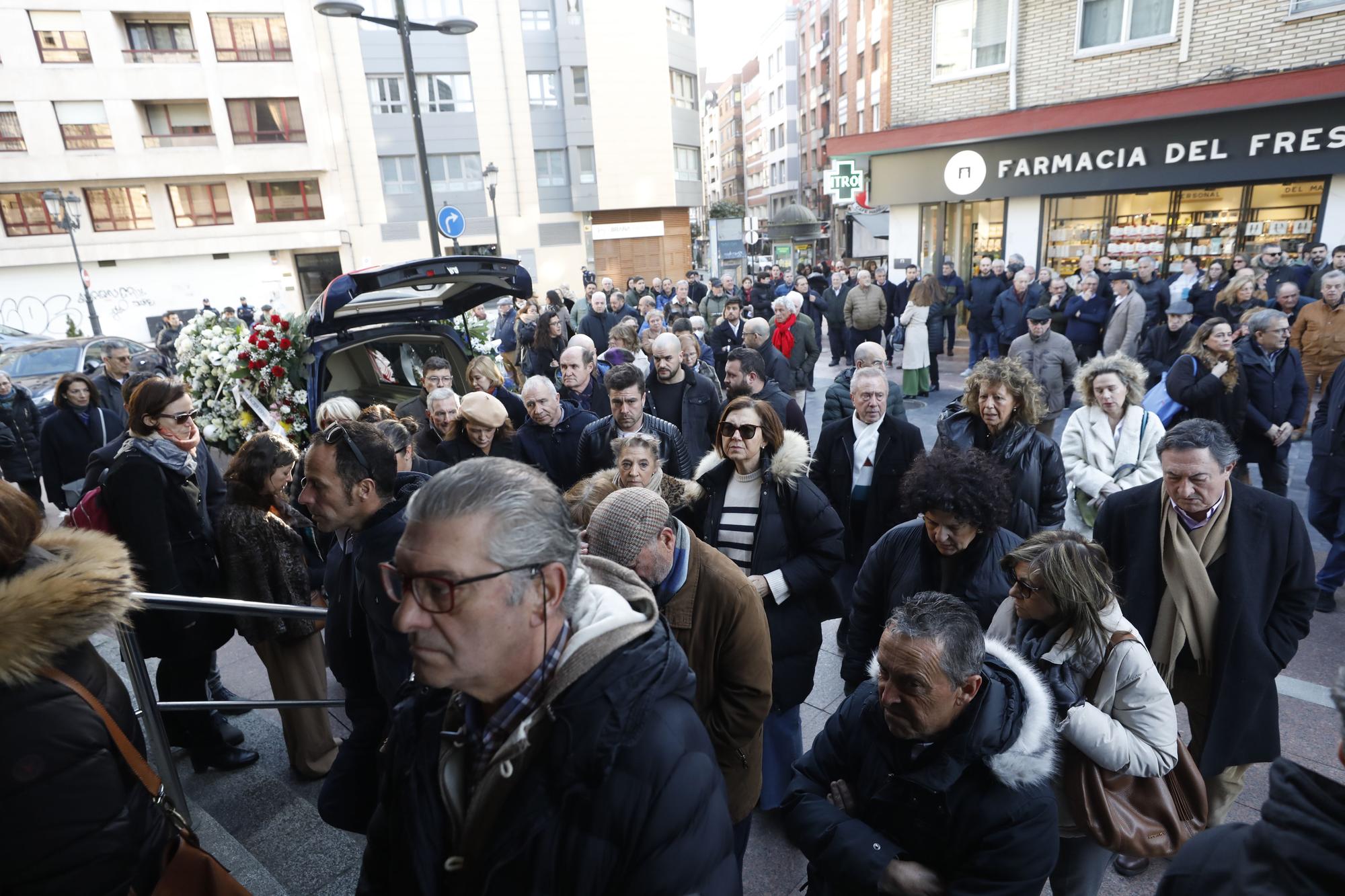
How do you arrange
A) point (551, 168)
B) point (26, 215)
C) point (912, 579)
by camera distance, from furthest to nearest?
point (551, 168)
point (26, 215)
point (912, 579)

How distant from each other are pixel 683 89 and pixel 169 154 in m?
23.5

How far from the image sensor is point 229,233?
30594 mm

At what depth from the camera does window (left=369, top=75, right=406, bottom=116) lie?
31.5 meters

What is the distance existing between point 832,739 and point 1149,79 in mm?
16144

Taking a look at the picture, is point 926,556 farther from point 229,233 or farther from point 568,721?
point 229,233

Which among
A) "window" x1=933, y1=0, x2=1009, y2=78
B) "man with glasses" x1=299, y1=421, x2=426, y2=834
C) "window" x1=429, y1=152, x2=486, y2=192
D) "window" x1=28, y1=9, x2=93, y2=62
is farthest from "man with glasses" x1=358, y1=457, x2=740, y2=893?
"window" x1=28, y1=9, x2=93, y2=62

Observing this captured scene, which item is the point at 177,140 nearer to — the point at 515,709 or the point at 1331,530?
the point at 515,709

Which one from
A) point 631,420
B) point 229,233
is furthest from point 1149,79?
point 229,233

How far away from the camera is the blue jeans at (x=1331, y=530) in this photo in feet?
16.2

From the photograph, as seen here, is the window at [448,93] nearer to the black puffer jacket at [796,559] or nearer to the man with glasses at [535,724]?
the black puffer jacket at [796,559]

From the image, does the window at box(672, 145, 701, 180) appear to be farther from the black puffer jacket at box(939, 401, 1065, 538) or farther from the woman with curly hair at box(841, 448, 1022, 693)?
the woman with curly hair at box(841, 448, 1022, 693)

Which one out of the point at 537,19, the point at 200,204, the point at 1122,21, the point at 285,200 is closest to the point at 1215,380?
the point at 1122,21

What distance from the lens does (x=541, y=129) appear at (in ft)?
111

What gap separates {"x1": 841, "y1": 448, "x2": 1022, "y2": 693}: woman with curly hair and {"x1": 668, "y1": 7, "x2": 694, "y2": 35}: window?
3873 cm
